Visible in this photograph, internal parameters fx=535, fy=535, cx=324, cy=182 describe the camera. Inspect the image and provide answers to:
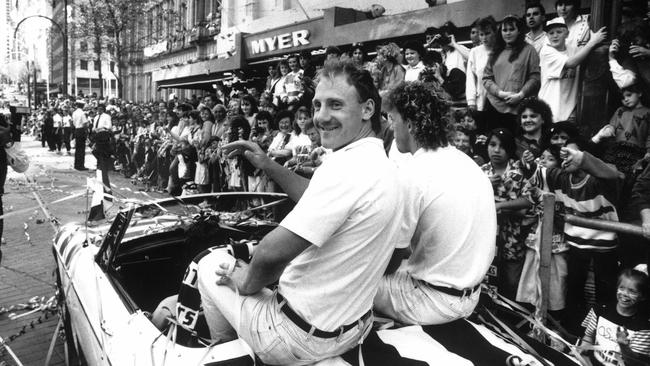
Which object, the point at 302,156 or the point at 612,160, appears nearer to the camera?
the point at 612,160

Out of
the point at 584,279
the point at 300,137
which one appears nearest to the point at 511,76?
the point at 584,279

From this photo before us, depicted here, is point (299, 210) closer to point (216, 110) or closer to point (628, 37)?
point (628, 37)

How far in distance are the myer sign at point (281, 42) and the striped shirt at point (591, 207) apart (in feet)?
33.8

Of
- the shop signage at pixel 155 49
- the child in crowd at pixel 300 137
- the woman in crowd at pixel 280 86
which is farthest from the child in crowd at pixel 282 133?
the shop signage at pixel 155 49

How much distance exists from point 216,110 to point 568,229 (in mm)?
7937

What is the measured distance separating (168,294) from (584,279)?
3.14m

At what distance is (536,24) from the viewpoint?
20.6 ft

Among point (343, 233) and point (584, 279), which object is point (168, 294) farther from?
point (584, 279)

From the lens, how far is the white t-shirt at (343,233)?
1984 millimetres

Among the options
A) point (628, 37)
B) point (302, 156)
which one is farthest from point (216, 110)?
point (628, 37)

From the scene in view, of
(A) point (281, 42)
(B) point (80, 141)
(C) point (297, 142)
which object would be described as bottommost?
(B) point (80, 141)

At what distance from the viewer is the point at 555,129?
4.41 m

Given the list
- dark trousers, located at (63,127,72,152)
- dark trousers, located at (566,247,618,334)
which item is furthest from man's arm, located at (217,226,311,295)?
dark trousers, located at (63,127,72,152)

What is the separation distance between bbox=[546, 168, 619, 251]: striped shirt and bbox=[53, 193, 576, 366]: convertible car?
4.63 feet
